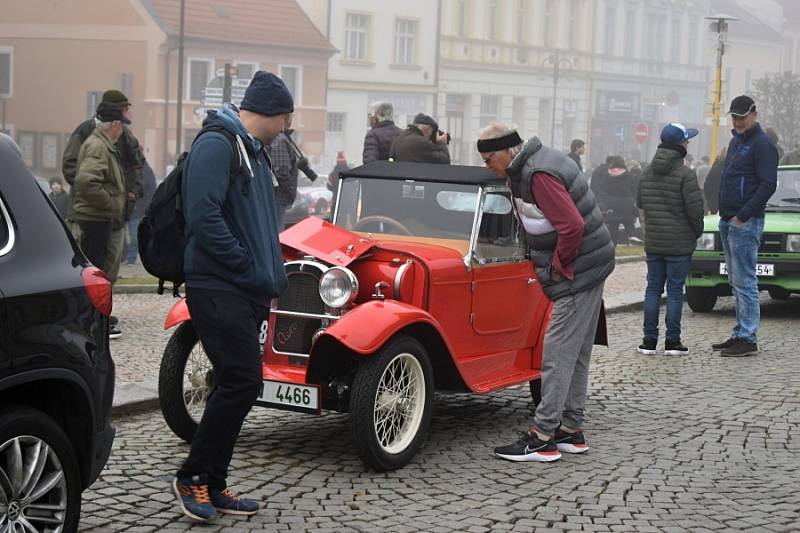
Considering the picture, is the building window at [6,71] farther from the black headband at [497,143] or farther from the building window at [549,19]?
the black headband at [497,143]

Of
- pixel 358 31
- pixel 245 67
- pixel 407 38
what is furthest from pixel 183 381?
pixel 407 38

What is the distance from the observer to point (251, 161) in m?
5.63

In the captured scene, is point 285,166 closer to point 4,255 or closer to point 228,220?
point 228,220

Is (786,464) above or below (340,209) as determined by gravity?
below

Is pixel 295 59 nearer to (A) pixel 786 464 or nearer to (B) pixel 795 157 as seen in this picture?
(B) pixel 795 157

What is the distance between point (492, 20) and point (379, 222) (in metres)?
55.9

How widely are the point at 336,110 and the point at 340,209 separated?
46.9 metres

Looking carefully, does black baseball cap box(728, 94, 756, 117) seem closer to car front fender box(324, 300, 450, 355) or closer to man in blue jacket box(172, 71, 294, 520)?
car front fender box(324, 300, 450, 355)

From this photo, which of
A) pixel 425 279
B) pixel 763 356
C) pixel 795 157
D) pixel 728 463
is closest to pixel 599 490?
pixel 728 463

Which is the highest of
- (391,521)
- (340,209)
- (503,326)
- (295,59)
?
(295,59)

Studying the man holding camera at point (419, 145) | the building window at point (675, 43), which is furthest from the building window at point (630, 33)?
the man holding camera at point (419, 145)

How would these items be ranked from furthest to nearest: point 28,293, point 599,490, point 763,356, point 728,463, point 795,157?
point 795,157, point 763,356, point 728,463, point 599,490, point 28,293

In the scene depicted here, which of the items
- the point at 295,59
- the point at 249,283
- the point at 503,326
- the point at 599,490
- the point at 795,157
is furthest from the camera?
the point at 295,59

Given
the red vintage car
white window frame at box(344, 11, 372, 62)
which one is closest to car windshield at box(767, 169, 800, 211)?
the red vintage car
